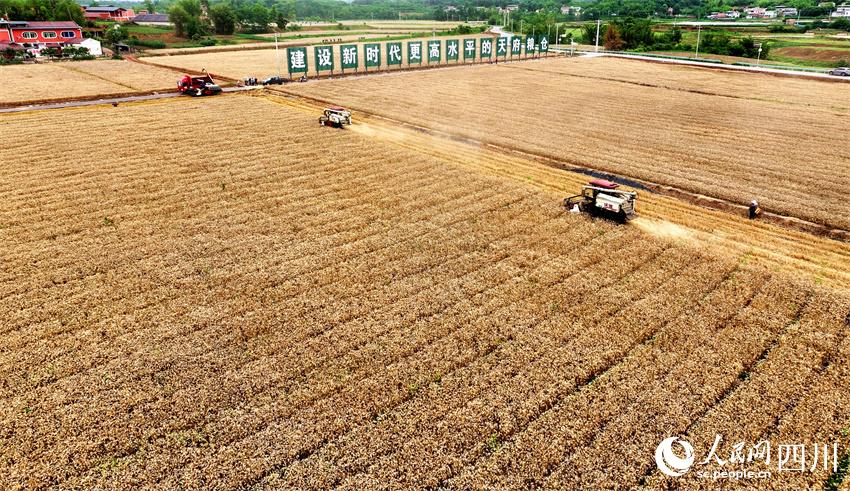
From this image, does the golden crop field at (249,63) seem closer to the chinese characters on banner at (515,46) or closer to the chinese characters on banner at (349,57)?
the chinese characters on banner at (349,57)

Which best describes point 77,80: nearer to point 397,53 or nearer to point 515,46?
point 397,53

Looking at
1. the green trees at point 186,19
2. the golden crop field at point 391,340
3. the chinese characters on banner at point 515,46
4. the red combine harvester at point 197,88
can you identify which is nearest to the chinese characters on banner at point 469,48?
the chinese characters on banner at point 515,46

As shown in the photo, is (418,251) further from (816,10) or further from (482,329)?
(816,10)

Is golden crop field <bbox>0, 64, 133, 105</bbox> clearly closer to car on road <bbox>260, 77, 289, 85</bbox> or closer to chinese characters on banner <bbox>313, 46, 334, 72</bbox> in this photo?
car on road <bbox>260, 77, 289, 85</bbox>

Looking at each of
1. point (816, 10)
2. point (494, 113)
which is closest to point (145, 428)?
point (494, 113)

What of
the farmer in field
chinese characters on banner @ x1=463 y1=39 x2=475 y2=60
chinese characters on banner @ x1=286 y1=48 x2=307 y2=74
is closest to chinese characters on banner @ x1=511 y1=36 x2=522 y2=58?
chinese characters on banner @ x1=463 y1=39 x2=475 y2=60
